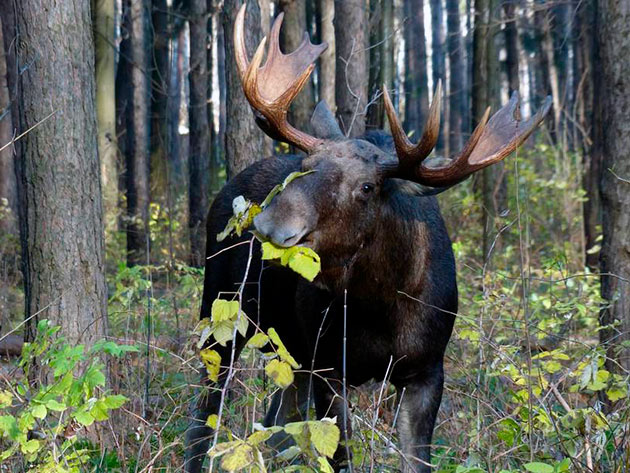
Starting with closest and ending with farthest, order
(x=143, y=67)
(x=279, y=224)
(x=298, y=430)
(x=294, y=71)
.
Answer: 1. (x=298, y=430)
2. (x=279, y=224)
3. (x=294, y=71)
4. (x=143, y=67)

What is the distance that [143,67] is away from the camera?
17328mm

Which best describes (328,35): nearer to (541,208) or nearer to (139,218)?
(139,218)

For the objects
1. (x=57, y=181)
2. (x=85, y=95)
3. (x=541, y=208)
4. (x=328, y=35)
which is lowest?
(x=541, y=208)

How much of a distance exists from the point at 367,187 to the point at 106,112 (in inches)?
450

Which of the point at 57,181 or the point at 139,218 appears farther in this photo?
the point at 139,218

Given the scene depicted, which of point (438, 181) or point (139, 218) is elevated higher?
point (438, 181)

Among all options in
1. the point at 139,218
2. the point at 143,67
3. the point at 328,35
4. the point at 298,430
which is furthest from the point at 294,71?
the point at 143,67

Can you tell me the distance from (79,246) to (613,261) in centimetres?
378

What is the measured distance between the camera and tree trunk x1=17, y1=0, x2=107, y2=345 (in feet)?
18.2

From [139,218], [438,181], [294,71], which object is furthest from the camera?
[139,218]

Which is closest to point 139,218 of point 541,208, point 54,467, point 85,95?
point 541,208

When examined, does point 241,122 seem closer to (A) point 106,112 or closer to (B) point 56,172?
Result: (B) point 56,172

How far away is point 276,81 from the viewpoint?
5.51 meters

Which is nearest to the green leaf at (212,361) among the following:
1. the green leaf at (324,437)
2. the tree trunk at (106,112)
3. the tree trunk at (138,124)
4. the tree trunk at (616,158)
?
the green leaf at (324,437)
